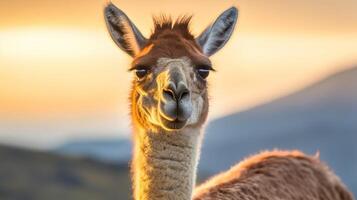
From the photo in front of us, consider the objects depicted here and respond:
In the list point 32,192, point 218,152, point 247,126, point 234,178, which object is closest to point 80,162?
point 32,192

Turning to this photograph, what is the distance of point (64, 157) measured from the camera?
5859 cm

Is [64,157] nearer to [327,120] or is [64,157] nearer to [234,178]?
[234,178]

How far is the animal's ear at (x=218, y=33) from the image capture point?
33.2 ft

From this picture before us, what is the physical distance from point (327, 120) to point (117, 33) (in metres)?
104

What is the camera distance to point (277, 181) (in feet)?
36.8

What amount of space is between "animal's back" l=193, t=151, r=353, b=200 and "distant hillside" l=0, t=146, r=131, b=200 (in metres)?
37.1

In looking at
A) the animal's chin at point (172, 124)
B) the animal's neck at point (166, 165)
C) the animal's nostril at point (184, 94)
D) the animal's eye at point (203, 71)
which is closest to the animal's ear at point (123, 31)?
the animal's eye at point (203, 71)

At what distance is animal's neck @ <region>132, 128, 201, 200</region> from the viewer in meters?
9.30

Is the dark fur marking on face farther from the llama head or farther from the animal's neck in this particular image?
the animal's neck

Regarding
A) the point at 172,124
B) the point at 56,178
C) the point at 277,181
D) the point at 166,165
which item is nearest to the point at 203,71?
the point at 172,124

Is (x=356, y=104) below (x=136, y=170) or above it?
above

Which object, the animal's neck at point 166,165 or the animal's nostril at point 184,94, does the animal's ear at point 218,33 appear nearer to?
the animal's neck at point 166,165

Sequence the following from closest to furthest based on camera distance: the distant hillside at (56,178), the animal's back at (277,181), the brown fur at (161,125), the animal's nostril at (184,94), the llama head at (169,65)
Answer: the animal's nostril at (184,94) < the llama head at (169,65) < the brown fur at (161,125) < the animal's back at (277,181) < the distant hillside at (56,178)

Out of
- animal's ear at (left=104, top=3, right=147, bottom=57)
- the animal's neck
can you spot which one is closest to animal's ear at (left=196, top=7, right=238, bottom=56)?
animal's ear at (left=104, top=3, right=147, bottom=57)
